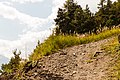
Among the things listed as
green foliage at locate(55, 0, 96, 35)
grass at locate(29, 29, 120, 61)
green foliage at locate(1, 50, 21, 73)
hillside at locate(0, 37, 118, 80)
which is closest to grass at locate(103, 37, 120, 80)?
hillside at locate(0, 37, 118, 80)

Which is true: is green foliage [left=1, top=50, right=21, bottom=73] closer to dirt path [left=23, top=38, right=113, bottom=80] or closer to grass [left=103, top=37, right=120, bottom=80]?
dirt path [left=23, top=38, right=113, bottom=80]

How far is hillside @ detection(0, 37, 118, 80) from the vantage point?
29.7ft

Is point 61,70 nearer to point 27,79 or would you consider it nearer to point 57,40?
point 27,79

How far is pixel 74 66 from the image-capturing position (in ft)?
33.0

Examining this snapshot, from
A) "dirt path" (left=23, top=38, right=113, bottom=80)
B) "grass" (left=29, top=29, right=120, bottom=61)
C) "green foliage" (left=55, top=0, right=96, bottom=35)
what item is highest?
"green foliage" (left=55, top=0, right=96, bottom=35)

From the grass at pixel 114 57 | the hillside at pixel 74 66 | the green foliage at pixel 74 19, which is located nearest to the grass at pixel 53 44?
the hillside at pixel 74 66

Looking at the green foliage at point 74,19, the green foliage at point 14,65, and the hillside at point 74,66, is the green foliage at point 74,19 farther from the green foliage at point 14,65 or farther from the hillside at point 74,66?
the hillside at point 74,66

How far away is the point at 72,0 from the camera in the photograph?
4175cm

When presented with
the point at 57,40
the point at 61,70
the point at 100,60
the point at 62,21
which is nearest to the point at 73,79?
the point at 61,70

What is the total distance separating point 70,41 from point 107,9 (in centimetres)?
2849

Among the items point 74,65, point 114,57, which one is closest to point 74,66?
point 74,65

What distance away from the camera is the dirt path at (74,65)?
905 centimetres

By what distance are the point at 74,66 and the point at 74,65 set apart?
0.29ft

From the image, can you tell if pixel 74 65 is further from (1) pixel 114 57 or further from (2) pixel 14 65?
(2) pixel 14 65
